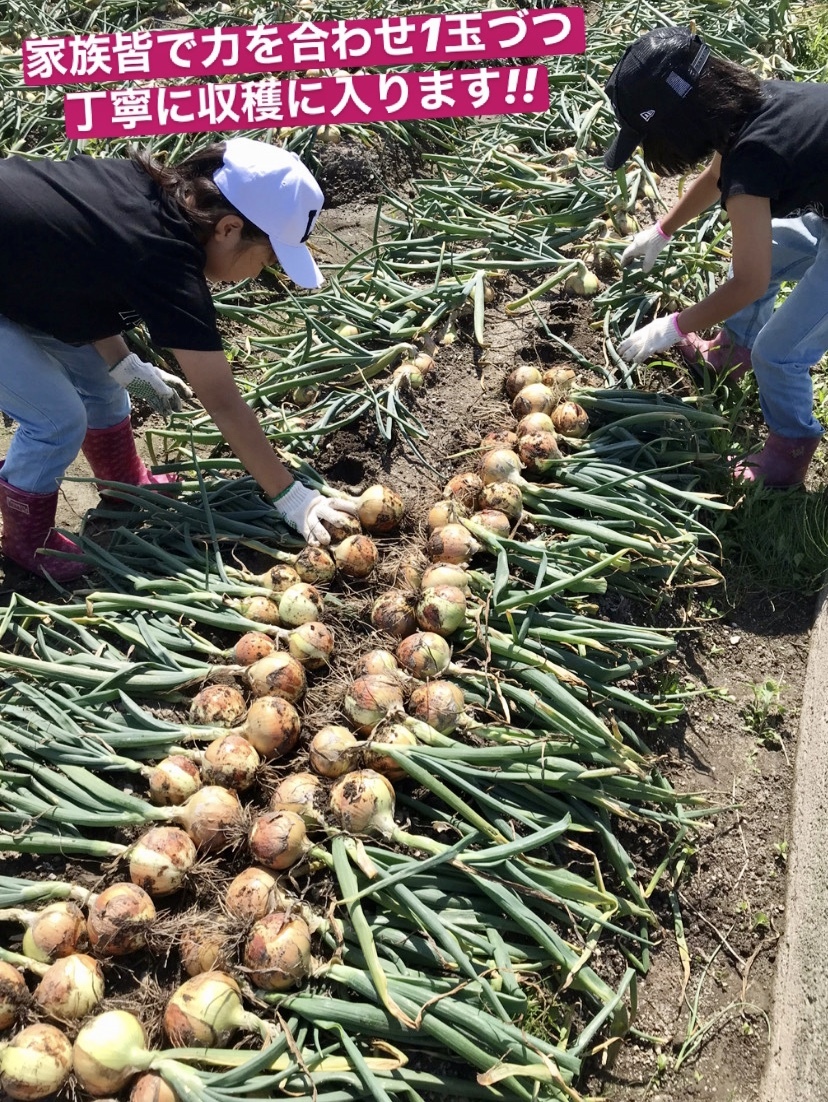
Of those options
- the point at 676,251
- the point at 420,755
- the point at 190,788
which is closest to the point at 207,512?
the point at 190,788

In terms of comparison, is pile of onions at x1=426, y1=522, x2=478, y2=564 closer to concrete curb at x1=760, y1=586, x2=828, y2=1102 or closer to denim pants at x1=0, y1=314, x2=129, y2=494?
concrete curb at x1=760, y1=586, x2=828, y2=1102

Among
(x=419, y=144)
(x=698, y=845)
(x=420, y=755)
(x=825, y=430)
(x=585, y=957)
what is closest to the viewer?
(x=585, y=957)

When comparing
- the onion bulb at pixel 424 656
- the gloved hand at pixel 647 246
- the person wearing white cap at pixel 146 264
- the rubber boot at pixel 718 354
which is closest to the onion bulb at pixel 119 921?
the onion bulb at pixel 424 656

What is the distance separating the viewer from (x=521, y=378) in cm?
270

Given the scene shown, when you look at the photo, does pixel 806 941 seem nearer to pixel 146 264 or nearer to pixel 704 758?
pixel 704 758

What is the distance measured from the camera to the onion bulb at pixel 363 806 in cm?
169

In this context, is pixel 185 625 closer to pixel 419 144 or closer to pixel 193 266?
pixel 193 266

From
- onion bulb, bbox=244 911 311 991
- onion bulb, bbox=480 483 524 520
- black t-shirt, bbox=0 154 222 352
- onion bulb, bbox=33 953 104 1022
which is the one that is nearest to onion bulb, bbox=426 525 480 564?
onion bulb, bbox=480 483 524 520

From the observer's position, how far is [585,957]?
1597mm

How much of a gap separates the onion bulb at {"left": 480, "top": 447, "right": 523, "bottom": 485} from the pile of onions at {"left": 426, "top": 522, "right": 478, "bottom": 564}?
A: 0.76ft

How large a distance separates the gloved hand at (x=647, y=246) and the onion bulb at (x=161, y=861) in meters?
2.33

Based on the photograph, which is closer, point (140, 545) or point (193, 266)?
point (193, 266)

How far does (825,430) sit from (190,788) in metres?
2.44

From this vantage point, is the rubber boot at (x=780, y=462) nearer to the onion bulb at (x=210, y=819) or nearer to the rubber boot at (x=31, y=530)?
the onion bulb at (x=210, y=819)
